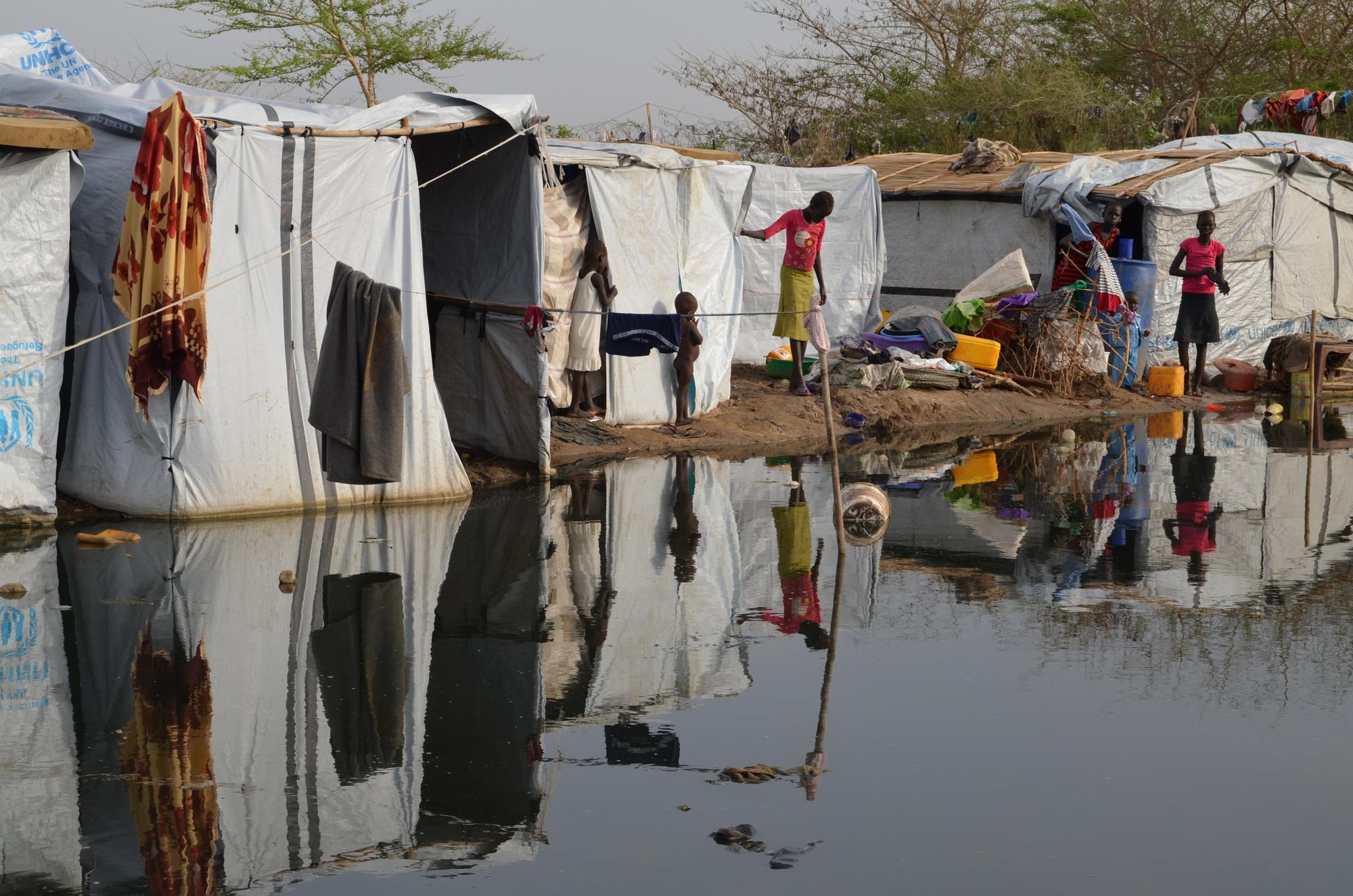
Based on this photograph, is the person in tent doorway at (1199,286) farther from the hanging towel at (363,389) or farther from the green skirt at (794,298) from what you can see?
the hanging towel at (363,389)

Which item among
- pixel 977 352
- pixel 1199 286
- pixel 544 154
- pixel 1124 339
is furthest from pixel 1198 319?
pixel 544 154

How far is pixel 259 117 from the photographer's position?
900 cm

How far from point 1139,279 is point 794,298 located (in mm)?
5209

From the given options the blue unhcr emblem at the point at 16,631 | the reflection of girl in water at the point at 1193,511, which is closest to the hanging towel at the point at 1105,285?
the reflection of girl in water at the point at 1193,511

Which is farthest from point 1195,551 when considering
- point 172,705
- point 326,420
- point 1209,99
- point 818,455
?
point 1209,99

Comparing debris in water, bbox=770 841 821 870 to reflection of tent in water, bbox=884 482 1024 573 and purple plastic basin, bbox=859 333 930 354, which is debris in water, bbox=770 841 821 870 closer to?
reflection of tent in water, bbox=884 482 1024 573

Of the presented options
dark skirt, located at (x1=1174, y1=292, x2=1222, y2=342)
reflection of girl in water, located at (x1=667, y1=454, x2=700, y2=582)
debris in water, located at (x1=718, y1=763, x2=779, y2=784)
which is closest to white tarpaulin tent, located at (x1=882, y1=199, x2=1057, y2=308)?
dark skirt, located at (x1=1174, y1=292, x2=1222, y2=342)

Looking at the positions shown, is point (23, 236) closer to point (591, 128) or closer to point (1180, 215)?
point (591, 128)

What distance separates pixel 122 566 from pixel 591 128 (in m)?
12.8

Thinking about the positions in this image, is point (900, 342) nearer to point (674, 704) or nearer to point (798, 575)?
point (798, 575)

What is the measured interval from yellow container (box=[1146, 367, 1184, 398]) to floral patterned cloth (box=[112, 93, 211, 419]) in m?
12.1

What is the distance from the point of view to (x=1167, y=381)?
1703 cm

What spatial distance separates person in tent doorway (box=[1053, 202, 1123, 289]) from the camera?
55.5 ft

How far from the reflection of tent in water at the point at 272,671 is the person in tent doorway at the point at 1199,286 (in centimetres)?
1059
